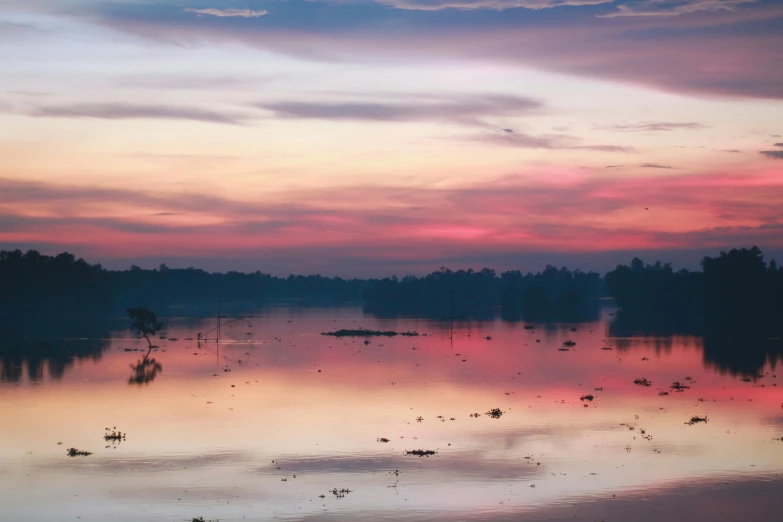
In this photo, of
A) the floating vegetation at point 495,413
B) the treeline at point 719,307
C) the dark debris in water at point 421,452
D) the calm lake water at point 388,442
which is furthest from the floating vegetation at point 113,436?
the treeline at point 719,307

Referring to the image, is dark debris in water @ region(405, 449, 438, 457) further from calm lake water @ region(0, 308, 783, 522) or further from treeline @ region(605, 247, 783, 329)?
treeline @ region(605, 247, 783, 329)

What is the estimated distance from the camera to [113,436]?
35.6 meters

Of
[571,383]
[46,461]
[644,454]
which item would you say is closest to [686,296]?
[571,383]

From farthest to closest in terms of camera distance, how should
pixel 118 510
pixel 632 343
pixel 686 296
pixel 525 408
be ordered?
pixel 686 296 < pixel 632 343 < pixel 525 408 < pixel 118 510

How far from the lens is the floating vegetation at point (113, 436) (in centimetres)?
3522

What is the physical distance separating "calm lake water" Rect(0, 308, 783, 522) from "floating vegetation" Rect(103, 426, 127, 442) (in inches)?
22.1

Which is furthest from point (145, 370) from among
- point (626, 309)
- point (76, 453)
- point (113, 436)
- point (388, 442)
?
point (626, 309)

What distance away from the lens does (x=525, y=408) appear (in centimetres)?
4391

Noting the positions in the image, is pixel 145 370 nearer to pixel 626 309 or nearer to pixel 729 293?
pixel 729 293

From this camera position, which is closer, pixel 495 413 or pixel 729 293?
pixel 495 413

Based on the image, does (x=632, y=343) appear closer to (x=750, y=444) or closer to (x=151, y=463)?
(x=750, y=444)

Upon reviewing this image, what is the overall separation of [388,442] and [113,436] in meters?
11.5

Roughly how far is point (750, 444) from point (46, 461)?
27257 millimetres

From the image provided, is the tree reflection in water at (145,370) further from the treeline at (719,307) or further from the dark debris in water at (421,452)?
the treeline at (719,307)
